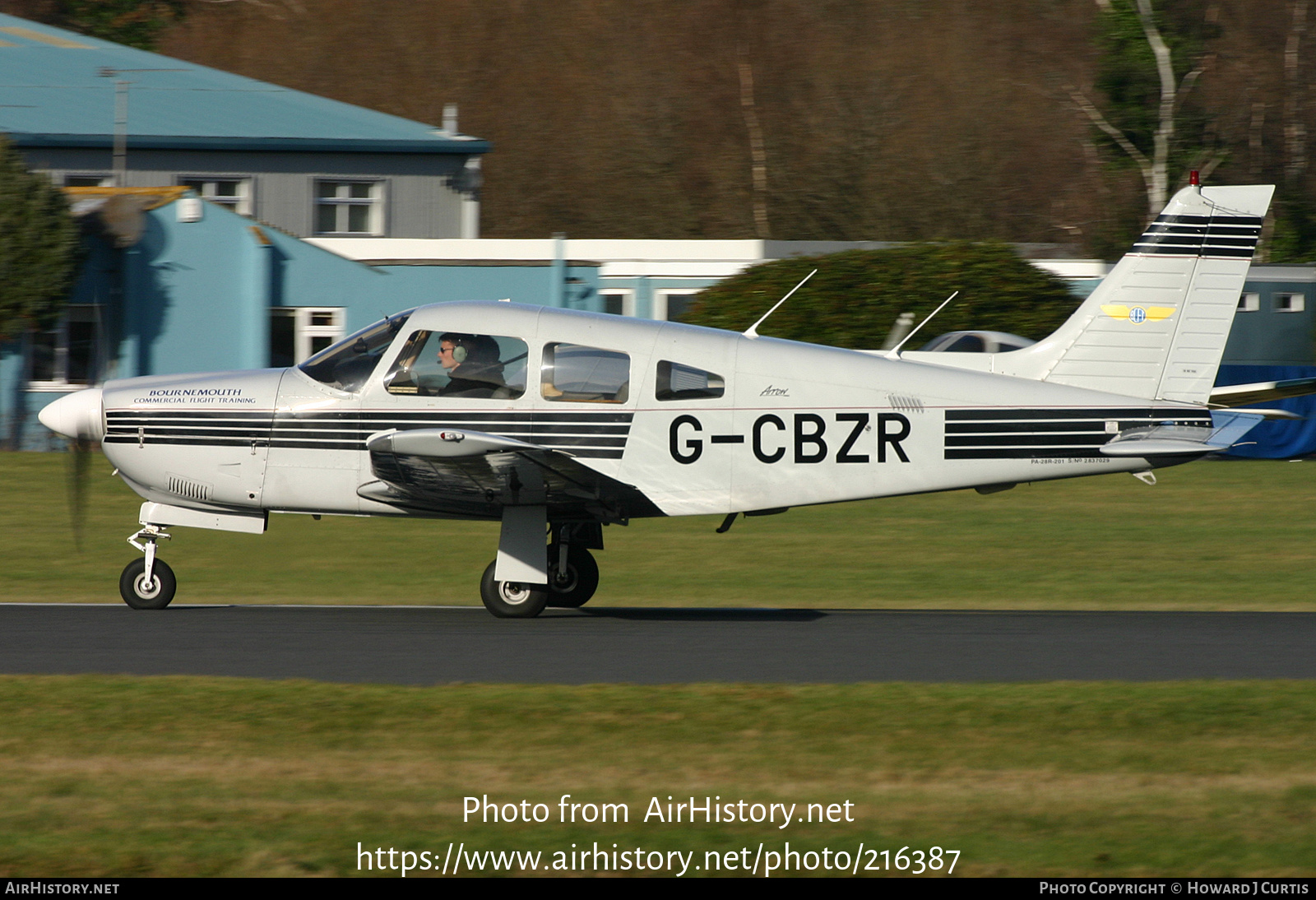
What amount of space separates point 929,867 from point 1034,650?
15.0 ft

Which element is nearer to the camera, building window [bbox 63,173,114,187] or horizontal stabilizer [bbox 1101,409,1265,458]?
horizontal stabilizer [bbox 1101,409,1265,458]

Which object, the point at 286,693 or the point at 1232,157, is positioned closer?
the point at 286,693

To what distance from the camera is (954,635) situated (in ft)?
36.2

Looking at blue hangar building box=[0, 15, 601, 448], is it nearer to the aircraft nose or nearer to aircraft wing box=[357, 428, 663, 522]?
the aircraft nose

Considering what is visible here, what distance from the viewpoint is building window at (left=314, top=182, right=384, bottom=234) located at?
34656mm

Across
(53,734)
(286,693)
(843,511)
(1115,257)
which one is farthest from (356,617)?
(1115,257)

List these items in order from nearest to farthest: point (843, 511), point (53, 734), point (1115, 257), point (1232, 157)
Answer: point (53, 734) → point (843, 511) → point (1115, 257) → point (1232, 157)

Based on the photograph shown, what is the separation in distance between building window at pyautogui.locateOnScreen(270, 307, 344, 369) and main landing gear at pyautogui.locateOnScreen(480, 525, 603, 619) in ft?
58.1

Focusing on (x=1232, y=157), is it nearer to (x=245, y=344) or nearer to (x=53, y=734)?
(x=245, y=344)

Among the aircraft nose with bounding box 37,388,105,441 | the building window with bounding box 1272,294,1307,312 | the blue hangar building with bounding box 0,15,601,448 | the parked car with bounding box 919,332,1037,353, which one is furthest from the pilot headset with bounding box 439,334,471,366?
the building window with bounding box 1272,294,1307,312

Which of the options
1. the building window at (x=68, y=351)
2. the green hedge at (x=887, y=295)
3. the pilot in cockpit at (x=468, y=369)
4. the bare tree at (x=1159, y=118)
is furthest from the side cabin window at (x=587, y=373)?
the bare tree at (x=1159, y=118)

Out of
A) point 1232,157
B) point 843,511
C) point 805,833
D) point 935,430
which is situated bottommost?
point 843,511

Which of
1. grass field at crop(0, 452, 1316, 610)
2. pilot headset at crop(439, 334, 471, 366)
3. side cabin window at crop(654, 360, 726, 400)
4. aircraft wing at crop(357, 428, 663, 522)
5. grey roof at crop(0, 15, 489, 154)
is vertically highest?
grey roof at crop(0, 15, 489, 154)

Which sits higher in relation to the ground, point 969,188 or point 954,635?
A: point 969,188
